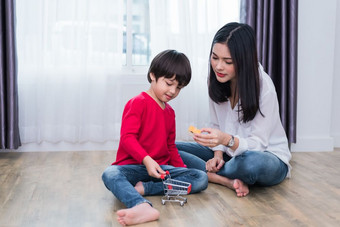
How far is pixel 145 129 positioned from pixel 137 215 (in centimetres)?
48

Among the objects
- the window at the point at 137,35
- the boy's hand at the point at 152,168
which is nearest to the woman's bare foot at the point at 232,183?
the boy's hand at the point at 152,168

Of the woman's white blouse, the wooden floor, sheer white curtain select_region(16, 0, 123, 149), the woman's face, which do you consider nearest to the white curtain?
sheer white curtain select_region(16, 0, 123, 149)

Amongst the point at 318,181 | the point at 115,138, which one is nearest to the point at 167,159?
the point at 318,181

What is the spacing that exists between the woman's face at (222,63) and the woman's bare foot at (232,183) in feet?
1.58

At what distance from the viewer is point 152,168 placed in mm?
1867

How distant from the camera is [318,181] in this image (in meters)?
2.36

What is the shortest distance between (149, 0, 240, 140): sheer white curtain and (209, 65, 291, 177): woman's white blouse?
818 millimetres

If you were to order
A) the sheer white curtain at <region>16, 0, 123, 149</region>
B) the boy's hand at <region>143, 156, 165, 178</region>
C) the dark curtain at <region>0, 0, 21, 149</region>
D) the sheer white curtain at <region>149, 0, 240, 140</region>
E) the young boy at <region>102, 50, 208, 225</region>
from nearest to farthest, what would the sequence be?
the boy's hand at <region>143, 156, 165, 178</region> < the young boy at <region>102, 50, 208, 225</region> < the dark curtain at <region>0, 0, 21, 149</region> < the sheer white curtain at <region>16, 0, 123, 149</region> < the sheer white curtain at <region>149, 0, 240, 140</region>

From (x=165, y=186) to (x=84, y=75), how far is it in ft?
4.26

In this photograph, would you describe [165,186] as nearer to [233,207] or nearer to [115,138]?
[233,207]

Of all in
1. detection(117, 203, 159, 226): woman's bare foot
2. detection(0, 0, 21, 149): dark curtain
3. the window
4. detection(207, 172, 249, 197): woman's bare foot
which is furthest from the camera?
the window

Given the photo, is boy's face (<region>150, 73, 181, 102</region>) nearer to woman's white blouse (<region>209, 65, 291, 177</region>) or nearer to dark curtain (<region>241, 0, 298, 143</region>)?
woman's white blouse (<region>209, 65, 291, 177</region>)

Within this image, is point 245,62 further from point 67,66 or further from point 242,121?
point 67,66

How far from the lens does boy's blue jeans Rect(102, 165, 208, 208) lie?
189 cm
